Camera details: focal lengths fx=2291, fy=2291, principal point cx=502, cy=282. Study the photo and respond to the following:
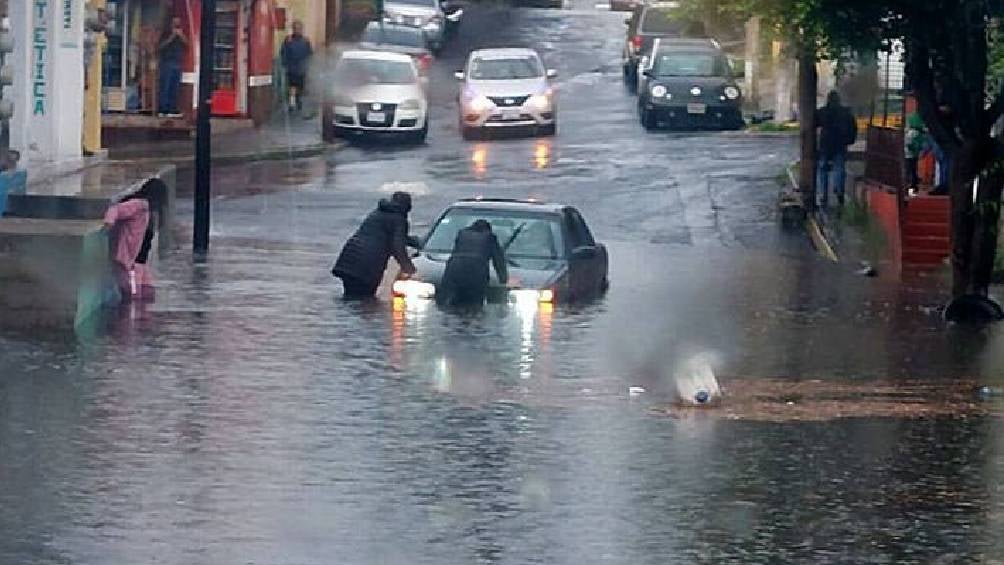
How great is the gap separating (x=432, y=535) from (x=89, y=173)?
56.0 ft

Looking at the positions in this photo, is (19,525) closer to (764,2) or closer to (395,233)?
(395,233)

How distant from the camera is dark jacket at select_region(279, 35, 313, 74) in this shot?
4445 centimetres

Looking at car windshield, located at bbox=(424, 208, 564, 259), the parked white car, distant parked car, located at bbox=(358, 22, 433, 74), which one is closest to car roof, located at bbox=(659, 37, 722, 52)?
distant parked car, located at bbox=(358, 22, 433, 74)

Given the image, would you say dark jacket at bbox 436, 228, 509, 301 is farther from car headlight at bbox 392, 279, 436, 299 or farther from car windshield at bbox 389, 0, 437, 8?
car windshield at bbox 389, 0, 437, 8

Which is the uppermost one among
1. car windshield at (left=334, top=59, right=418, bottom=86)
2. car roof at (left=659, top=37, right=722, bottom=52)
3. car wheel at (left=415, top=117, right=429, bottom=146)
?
car roof at (left=659, top=37, right=722, bottom=52)

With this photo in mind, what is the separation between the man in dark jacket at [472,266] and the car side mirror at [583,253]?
1.11 metres

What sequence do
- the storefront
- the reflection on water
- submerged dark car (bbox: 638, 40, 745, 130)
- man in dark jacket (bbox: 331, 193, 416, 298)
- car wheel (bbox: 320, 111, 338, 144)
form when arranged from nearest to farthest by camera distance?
the reflection on water < man in dark jacket (bbox: 331, 193, 416, 298) < car wheel (bbox: 320, 111, 338, 144) < the storefront < submerged dark car (bbox: 638, 40, 745, 130)

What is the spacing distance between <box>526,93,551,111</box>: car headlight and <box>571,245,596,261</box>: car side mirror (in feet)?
60.4

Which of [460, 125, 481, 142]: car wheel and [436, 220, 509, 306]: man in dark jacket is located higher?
[460, 125, 481, 142]: car wheel

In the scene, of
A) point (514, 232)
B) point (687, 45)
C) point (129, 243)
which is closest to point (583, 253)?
point (514, 232)

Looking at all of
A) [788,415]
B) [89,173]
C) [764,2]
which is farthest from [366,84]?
[788,415]

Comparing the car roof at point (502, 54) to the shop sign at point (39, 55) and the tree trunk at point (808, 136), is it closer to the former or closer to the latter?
the tree trunk at point (808, 136)

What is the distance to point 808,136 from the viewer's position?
34000 millimetres

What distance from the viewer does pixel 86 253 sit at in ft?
63.7
